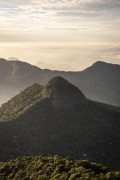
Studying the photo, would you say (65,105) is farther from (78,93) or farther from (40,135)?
(40,135)

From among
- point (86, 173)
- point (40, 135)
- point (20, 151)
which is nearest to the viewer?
point (86, 173)

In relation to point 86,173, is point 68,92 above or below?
above

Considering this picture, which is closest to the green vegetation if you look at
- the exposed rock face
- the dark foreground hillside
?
the exposed rock face

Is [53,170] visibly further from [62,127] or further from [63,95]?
[63,95]

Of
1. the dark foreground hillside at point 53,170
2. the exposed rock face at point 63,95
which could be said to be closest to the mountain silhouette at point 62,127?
the exposed rock face at point 63,95

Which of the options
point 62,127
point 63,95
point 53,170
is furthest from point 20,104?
point 53,170

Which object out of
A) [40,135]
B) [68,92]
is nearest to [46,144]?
[40,135]
